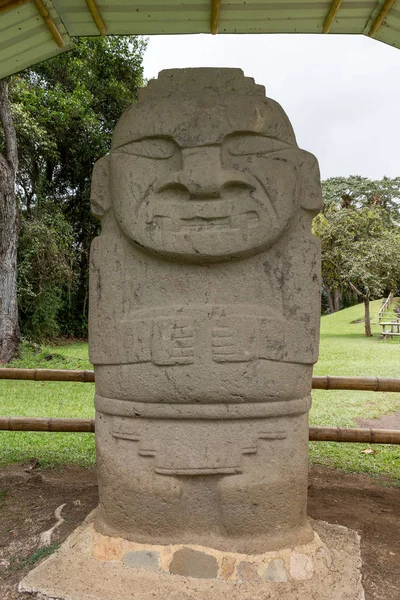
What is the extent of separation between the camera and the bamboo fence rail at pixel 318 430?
442cm

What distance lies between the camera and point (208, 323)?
2.93 metres

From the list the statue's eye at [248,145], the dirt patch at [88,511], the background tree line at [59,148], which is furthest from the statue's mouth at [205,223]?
the background tree line at [59,148]

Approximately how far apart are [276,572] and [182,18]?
3775mm

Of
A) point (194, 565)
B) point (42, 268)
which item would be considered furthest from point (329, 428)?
point (42, 268)

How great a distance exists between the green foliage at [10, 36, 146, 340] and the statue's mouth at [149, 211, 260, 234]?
10045mm

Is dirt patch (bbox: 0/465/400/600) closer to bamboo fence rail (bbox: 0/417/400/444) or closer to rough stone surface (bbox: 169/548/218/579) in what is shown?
bamboo fence rail (bbox: 0/417/400/444)

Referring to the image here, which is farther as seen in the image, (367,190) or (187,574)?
(367,190)

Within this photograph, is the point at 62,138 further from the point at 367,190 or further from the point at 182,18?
the point at 367,190

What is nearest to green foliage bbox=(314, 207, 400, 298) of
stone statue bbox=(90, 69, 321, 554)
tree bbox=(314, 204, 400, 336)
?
tree bbox=(314, 204, 400, 336)

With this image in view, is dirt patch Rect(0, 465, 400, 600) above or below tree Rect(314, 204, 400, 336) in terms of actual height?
below

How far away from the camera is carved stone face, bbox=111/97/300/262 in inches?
115

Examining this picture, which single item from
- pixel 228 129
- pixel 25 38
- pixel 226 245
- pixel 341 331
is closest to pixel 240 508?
pixel 226 245

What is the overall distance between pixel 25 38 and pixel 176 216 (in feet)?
7.38

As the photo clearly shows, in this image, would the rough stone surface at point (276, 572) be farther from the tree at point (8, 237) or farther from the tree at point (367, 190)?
the tree at point (367, 190)
